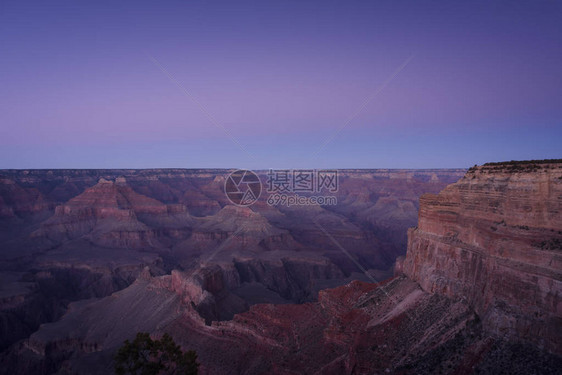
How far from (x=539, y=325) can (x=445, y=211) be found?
999 cm

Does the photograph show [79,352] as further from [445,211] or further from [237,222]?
[237,222]

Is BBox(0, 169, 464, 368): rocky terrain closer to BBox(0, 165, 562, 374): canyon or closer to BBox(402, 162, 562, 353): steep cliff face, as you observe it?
BBox(0, 165, 562, 374): canyon

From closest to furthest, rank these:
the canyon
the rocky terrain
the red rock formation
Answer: the canyon < the rocky terrain < the red rock formation

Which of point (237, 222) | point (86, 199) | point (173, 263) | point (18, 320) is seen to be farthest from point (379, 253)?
point (86, 199)

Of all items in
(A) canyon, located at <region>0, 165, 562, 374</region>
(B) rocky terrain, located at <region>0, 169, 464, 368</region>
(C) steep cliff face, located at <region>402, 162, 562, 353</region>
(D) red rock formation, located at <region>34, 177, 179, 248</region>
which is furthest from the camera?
(D) red rock formation, located at <region>34, 177, 179, 248</region>

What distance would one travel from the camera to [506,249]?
61.8ft

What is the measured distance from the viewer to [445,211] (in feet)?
82.5

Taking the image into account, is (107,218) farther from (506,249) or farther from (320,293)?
(506,249)

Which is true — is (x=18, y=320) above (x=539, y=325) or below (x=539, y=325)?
below

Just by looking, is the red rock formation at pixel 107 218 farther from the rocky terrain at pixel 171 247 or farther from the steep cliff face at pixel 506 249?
the steep cliff face at pixel 506 249

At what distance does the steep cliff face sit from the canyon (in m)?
0.07

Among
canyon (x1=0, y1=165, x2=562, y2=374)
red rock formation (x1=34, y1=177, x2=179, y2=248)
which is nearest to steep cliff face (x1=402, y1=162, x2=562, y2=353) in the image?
canyon (x1=0, y1=165, x2=562, y2=374)

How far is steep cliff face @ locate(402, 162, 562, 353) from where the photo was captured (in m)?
16.6

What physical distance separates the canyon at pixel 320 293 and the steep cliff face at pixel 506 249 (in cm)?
7
